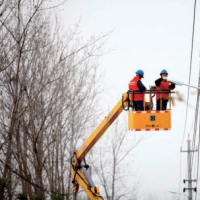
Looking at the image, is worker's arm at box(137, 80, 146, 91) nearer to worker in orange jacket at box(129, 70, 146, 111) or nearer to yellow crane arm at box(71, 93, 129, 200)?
worker in orange jacket at box(129, 70, 146, 111)

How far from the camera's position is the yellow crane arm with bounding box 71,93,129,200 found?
12265mm

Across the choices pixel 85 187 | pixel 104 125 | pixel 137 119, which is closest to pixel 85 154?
pixel 85 187

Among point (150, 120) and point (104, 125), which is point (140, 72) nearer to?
point (150, 120)

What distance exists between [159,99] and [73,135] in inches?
436

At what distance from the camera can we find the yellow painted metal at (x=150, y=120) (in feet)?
35.5

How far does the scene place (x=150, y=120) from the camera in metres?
10.9

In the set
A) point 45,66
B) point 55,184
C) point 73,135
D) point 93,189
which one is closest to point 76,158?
point 93,189

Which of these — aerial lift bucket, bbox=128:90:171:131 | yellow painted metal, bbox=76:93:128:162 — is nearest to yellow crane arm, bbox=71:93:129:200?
yellow painted metal, bbox=76:93:128:162

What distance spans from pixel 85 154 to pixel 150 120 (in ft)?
10.6

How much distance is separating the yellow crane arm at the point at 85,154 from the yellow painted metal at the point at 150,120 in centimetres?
96

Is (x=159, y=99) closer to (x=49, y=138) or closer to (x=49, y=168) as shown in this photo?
(x=49, y=138)

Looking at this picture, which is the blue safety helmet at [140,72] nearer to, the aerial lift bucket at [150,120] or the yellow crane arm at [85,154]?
the yellow crane arm at [85,154]

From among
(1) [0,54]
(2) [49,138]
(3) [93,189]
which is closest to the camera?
(3) [93,189]

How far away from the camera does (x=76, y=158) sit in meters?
13.7
